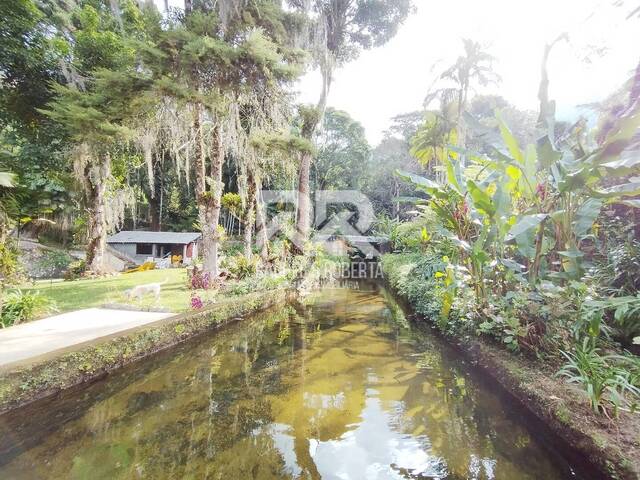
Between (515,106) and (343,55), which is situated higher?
(515,106)

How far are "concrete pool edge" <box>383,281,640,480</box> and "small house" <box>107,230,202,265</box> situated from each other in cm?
2098

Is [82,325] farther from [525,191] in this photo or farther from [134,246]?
[134,246]

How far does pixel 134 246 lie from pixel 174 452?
23.6 m

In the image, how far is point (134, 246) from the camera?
74.8 ft

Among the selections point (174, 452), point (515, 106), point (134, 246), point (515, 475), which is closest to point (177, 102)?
point (174, 452)

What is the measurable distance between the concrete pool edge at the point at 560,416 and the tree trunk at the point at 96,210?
13.3 meters

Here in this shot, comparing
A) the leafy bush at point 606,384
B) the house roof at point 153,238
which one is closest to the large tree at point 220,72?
the leafy bush at point 606,384

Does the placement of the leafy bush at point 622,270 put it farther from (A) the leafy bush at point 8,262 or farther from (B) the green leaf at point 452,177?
(A) the leafy bush at point 8,262

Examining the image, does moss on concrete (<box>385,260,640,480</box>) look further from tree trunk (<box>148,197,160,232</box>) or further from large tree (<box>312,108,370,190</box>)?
tree trunk (<box>148,197,160,232</box>)

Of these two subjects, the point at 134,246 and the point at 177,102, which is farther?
the point at 134,246

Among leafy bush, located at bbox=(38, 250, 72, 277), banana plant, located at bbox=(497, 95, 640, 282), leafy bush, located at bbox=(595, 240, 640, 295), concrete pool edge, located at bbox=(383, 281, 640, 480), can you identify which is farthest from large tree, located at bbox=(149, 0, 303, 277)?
leafy bush, located at bbox=(38, 250, 72, 277)

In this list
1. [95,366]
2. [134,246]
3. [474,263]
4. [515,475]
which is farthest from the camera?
[134,246]

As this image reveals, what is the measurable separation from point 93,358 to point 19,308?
2.79 m

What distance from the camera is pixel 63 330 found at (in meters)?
4.84
